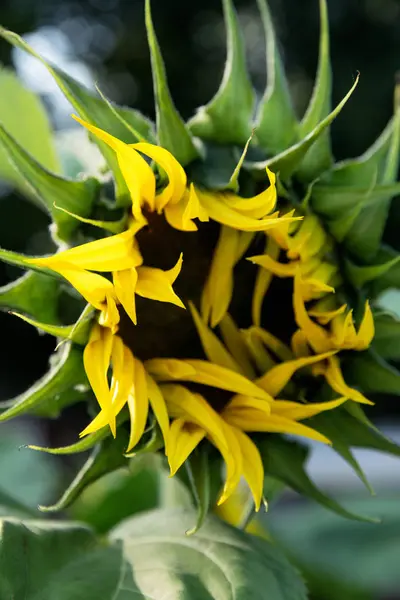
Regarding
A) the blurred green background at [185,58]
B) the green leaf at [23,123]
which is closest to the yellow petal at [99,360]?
the green leaf at [23,123]

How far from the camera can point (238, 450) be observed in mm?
706

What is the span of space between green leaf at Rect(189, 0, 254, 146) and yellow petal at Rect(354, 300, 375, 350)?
20 centimetres

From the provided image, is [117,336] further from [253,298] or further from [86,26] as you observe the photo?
[86,26]

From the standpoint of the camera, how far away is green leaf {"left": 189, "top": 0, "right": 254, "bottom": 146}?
771 mm

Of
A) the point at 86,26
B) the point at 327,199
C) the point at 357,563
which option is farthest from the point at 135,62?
the point at 327,199

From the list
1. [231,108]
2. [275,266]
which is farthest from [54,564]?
[231,108]

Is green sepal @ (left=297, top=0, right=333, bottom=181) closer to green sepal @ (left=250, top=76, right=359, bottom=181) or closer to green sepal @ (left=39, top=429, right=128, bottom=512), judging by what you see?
green sepal @ (left=250, top=76, right=359, bottom=181)

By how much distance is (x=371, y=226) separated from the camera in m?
0.78

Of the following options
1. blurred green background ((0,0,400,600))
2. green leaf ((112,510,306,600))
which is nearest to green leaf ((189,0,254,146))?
green leaf ((112,510,306,600))

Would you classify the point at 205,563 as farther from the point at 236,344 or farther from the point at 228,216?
the point at 228,216

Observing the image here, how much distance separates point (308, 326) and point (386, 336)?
0.27ft

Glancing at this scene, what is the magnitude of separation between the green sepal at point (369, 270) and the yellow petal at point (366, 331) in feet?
0.15

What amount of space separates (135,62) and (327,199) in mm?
5658

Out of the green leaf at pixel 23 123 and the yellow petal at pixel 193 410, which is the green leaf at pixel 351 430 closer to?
the yellow petal at pixel 193 410
